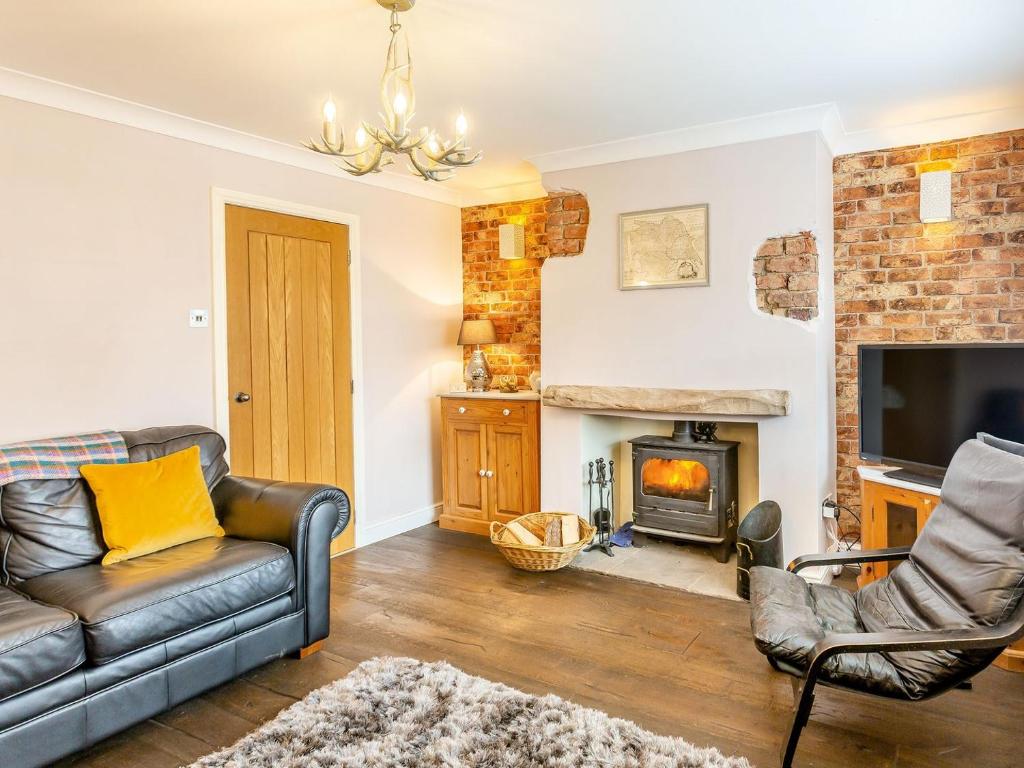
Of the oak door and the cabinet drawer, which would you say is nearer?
the oak door

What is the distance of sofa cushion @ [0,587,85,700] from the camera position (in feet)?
6.26

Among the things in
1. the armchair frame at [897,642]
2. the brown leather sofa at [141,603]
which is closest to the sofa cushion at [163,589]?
the brown leather sofa at [141,603]

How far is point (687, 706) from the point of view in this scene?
2.37m

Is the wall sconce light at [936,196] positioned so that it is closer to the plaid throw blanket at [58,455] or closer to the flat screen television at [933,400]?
Result: the flat screen television at [933,400]

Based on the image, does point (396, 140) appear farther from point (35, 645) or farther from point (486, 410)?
point (486, 410)

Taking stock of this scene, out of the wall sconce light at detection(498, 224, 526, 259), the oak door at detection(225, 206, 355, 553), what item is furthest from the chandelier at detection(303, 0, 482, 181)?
Answer: the wall sconce light at detection(498, 224, 526, 259)

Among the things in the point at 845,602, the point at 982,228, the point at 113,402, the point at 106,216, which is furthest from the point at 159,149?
the point at 982,228

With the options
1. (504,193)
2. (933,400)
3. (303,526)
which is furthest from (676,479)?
(504,193)

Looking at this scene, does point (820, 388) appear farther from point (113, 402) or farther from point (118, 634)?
point (113, 402)

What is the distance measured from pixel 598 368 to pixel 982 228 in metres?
2.16

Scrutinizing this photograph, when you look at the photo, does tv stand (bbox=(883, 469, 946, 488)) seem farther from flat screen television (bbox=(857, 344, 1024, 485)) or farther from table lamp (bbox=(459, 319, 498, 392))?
table lamp (bbox=(459, 319, 498, 392))

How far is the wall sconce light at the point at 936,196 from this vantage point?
138 inches

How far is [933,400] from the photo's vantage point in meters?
3.12

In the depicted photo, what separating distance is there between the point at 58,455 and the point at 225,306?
119cm
